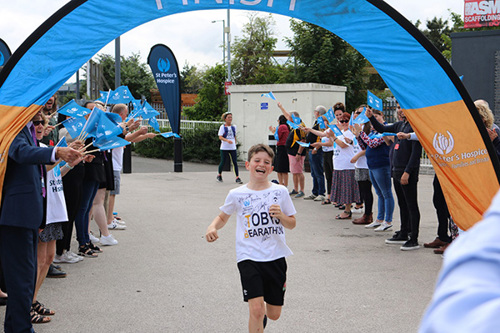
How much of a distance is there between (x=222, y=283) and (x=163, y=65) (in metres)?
12.9

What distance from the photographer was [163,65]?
61.2ft

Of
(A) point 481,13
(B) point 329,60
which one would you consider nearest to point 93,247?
(A) point 481,13

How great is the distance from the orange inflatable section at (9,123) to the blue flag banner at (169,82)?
13.1 meters

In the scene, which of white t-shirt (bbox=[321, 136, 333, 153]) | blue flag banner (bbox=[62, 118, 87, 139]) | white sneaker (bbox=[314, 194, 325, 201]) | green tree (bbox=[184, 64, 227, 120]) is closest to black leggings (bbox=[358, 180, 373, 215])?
white t-shirt (bbox=[321, 136, 333, 153])

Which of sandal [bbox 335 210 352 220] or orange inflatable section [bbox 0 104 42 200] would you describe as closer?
orange inflatable section [bbox 0 104 42 200]

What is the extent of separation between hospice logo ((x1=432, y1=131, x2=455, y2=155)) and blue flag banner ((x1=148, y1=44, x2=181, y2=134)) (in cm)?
1289

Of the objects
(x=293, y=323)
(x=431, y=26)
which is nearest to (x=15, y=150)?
(x=293, y=323)

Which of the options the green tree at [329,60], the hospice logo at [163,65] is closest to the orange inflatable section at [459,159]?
the hospice logo at [163,65]

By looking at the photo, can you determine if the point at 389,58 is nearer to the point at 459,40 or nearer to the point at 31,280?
the point at 31,280

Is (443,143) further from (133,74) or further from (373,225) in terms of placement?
(133,74)

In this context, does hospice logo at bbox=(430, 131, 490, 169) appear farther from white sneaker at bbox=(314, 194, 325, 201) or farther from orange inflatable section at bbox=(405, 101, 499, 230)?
white sneaker at bbox=(314, 194, 325, 201)

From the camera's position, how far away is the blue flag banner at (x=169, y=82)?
18.2 metres

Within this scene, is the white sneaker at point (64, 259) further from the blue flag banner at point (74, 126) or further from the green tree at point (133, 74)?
the green tree at point (133, 74)

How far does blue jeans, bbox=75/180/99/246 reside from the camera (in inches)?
321
